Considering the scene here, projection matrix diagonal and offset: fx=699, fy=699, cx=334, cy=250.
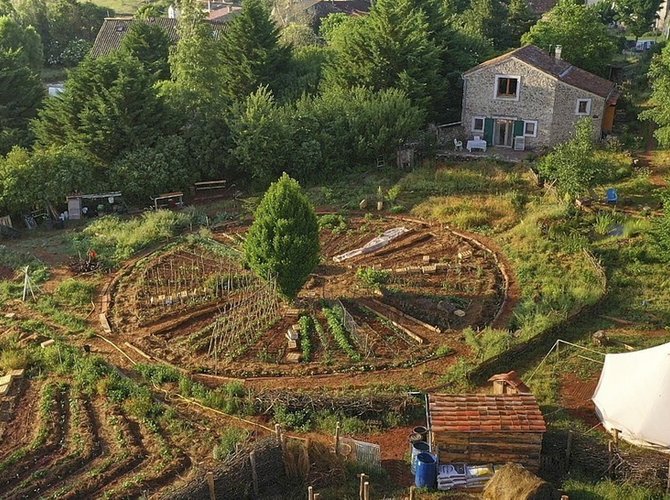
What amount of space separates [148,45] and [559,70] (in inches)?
934

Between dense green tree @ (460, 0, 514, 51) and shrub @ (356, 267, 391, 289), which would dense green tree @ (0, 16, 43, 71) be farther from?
shrub @ (356, 267, 391, 289)

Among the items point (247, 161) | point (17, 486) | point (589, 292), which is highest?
point (247, 161)

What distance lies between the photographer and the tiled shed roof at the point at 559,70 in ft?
105

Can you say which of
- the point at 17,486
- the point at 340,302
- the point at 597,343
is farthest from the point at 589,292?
the point at 17,486

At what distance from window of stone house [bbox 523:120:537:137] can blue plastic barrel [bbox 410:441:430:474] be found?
74.9 ft

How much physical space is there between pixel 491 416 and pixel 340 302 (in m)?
7.33

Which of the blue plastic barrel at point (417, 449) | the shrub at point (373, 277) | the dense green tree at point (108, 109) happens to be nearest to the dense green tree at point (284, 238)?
the shrub at point (373, 277)

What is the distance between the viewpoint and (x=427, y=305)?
20.2 m

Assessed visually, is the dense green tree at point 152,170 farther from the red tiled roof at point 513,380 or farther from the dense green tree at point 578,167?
the red tiled roof at point 513,380

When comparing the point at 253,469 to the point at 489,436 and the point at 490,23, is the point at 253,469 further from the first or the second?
the point at 490,23

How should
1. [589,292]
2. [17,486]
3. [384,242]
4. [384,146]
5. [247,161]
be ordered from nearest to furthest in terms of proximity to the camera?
[17,486] → [589,292] → [384,242] → [247,161] → [384,146]

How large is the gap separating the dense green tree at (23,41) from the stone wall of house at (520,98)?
3315 centimetres

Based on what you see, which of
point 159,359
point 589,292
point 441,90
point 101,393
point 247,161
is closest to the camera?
point 101,393

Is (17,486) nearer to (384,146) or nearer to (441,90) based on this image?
(384,146)
